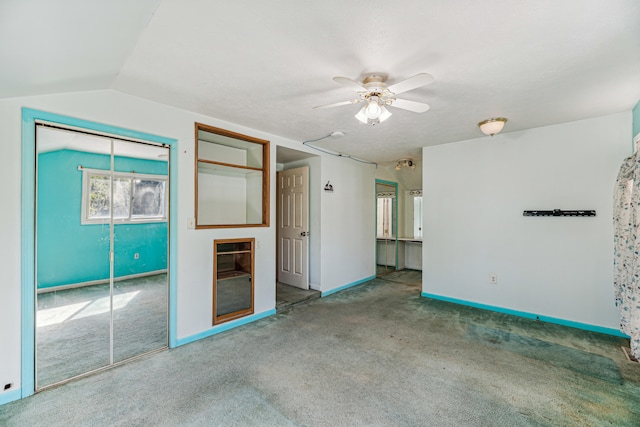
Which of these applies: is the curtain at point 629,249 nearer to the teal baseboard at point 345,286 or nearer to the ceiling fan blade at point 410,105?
the ceiling fan blade at point 410,105

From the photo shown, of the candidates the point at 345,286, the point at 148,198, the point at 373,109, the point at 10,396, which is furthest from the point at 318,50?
the point at 345,286

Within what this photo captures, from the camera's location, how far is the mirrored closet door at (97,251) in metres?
2.18

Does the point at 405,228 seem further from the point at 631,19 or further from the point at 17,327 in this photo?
the point at 17,327

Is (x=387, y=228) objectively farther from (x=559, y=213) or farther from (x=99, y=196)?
(x=99, y=196)

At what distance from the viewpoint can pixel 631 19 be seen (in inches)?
59.2

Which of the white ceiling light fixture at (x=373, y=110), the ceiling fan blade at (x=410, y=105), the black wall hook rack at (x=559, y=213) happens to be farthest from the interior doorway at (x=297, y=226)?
the black wall hook rack at (x=559, y=213)

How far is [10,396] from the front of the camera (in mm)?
1951

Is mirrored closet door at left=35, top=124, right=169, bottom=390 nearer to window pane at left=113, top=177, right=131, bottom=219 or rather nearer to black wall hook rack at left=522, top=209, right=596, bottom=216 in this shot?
window pane at left=113, top=177, right=131, bottom=219

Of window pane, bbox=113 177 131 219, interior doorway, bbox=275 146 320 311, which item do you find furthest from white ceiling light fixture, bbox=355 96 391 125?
window pane, bbox=113 177 131 219

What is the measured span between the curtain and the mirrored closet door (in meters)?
3.83

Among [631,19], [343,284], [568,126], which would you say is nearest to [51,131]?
[631,19]

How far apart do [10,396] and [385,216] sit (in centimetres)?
628

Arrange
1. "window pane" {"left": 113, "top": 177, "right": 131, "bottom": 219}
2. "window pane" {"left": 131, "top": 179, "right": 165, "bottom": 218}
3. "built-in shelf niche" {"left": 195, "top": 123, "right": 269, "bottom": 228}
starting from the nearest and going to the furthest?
"window pane" {"left": 113, "top": 177, "right": 131, "bottom": 219}, "window pane" {"left": 131, "top": 179, "right": 165, "bottom": 218}, "built-in shelf niche" {"left": 195, "top": 123, "right": 269, "bottom": 228}

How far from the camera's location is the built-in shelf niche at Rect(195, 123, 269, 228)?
348cm
